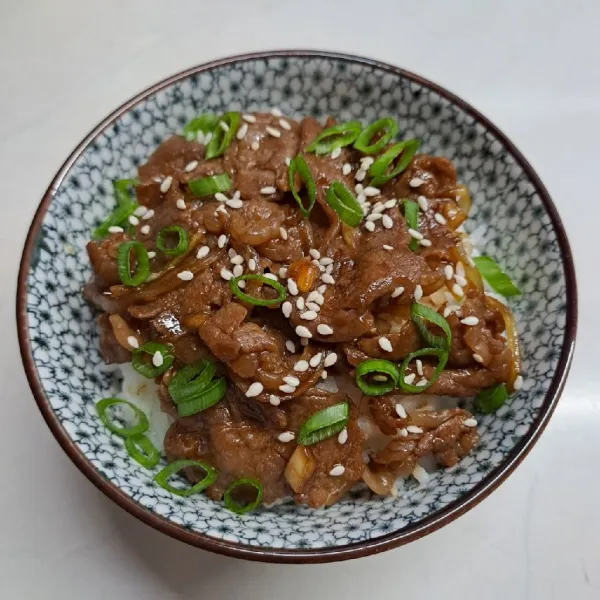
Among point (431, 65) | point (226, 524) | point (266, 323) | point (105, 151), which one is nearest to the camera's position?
point (226, 524)

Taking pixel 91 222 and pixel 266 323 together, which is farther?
pixel 91 222

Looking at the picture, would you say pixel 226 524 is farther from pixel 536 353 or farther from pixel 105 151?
pixel 105 151

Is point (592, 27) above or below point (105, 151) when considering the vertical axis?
above

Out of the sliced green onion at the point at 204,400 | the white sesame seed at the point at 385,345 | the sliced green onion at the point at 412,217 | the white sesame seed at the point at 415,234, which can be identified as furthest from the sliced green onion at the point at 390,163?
the sliced green onion at the point at 204,400

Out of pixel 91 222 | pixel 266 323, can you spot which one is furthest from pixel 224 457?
pixel 91 222

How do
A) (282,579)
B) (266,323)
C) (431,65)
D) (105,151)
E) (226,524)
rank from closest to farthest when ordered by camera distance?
(226,524), (266,323), (282,579), (105,151), (431,65)

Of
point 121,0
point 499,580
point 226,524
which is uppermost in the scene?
point 121,0

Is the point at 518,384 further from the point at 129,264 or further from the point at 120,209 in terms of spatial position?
the point at 120,209

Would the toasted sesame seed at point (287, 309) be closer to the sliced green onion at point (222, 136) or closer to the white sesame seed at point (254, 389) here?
the white sesame seed at point (254, 389)
